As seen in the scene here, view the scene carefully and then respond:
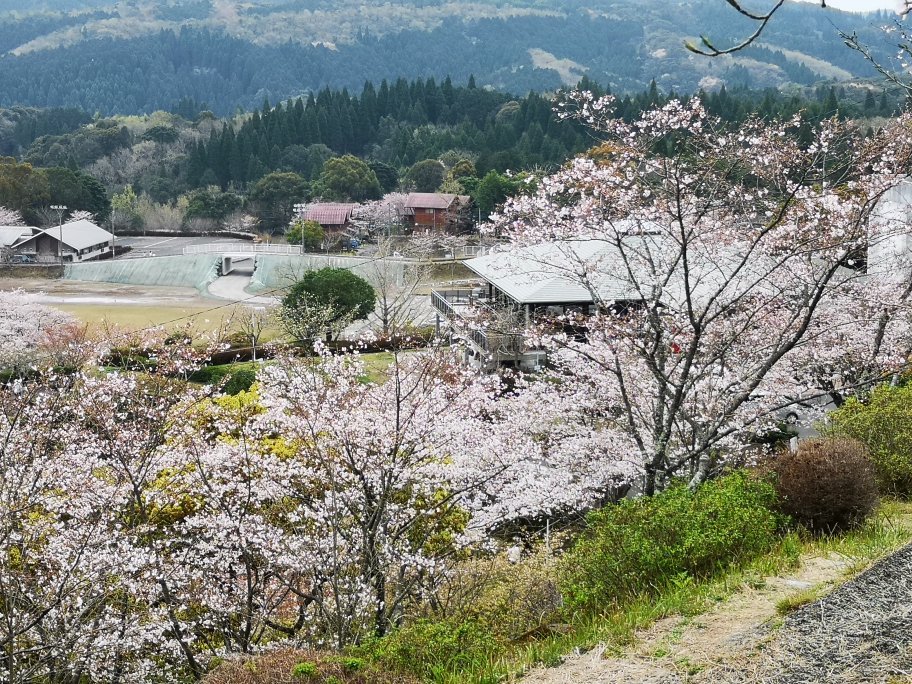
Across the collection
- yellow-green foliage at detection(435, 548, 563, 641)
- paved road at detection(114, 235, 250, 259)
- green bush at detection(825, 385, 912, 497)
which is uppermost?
green bush at detection(825, 385, 912, 497)

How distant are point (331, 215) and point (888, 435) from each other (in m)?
52.3

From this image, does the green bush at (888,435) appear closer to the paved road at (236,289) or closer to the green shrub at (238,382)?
the green shrub at (238,382)

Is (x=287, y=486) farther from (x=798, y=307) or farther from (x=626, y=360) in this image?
(x=798, y=307)

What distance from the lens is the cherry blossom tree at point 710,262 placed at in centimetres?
824

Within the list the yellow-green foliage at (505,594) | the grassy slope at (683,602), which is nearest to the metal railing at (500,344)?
the yellow-green foliage at (505,594)

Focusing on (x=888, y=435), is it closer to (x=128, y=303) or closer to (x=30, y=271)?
(x=128, y=303)

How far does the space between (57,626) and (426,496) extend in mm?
3825

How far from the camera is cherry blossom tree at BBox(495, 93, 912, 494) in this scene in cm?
824

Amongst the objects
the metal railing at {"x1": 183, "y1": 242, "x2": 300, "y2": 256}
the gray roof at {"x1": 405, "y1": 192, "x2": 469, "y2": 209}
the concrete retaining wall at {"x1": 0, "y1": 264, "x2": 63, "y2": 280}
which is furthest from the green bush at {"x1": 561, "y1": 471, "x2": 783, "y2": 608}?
the concrete retaining wall at {"x1": 0, "y1": 264, "x2": 63, "y2": 280}

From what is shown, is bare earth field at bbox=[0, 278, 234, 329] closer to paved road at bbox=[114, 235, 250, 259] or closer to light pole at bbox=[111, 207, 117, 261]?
light pole at bbox=[111, 207, 117, 261]

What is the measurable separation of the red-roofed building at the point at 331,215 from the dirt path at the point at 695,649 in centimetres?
5355

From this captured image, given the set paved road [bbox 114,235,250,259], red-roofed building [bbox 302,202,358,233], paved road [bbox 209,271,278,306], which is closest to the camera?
paved road [bbox 209,271,278,306]

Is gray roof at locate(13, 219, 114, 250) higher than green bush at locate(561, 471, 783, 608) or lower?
lower

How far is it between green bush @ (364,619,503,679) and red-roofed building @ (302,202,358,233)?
5292 cm
